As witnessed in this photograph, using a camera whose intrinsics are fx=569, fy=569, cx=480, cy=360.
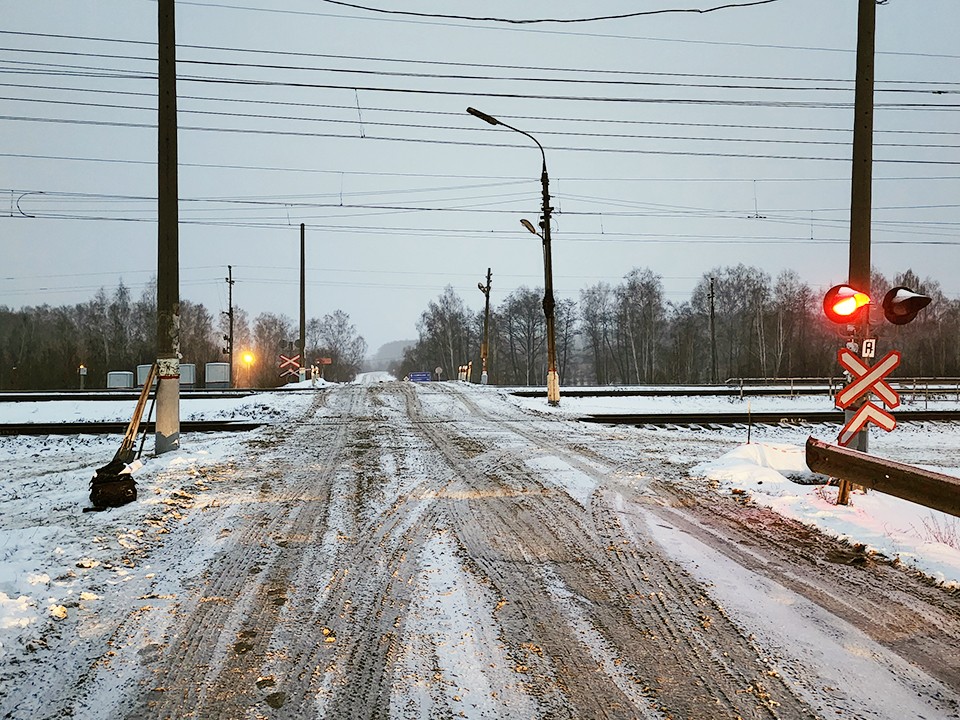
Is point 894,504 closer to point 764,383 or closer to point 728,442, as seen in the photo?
point 728,442

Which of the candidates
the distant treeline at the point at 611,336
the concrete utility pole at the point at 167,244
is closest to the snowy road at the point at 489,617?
the concrete utility pole at the point at 167,244

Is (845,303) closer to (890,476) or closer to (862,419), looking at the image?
(862,419)

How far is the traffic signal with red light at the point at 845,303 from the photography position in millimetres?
7273

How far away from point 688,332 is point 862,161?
6848 centimetres

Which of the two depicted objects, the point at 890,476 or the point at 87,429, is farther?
the point at 87,429

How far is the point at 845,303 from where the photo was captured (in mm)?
7316

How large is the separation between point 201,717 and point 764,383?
34273mm

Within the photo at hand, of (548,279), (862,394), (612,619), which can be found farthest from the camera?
(548,279)

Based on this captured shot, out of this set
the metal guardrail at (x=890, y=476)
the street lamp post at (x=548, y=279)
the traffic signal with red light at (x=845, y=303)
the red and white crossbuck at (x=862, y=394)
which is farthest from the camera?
the street lamp post at (x=548, y=279)

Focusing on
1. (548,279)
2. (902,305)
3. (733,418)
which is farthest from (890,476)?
(548,279)

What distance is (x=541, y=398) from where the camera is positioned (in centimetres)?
2120

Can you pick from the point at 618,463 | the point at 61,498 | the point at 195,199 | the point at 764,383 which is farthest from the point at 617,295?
the point at 61,498

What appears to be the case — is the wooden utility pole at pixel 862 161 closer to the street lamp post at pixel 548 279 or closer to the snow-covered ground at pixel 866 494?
the snow-covered ground at pixel 866 494

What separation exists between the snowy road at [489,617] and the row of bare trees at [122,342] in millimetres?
33375
